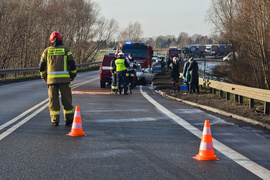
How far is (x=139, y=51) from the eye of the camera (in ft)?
111

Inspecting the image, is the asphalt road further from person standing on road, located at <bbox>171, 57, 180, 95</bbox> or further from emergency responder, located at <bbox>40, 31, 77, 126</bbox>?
person standing on road, located at <bbox>171, 57, 180, 95</bbox>

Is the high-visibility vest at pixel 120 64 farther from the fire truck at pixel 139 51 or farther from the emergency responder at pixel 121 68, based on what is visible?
the fire truck at pixel 139 51

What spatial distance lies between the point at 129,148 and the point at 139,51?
87.3 feet

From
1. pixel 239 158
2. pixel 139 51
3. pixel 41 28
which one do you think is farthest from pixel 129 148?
pixel 41 28

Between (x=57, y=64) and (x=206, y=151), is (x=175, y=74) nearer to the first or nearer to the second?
(x=57, y=64)

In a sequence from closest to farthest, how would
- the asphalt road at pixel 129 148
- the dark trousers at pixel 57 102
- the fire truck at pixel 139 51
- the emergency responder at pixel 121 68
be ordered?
the asphalt road at pixel 129 148 < the dark trousers at pixel 57 102 < the emergency responder at pixel 121 68 < the fire truck at pixel 139 51

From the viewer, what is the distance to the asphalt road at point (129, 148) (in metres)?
5.81

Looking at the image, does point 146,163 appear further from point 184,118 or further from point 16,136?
point 184,118

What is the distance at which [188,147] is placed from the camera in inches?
301

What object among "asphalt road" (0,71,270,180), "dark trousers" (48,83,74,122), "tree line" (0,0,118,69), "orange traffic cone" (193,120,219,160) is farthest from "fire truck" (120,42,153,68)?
"orange traffic cone" (193,120,219,160)

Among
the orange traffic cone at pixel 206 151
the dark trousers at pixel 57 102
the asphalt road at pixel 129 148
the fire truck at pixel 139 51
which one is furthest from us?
the fire truck at pixel 139 51

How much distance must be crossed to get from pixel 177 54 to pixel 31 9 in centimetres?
2662

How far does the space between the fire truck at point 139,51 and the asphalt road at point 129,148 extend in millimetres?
21191

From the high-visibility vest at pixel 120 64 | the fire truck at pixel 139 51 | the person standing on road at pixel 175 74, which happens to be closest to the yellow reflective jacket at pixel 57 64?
the high-visibility vest at pixel 120 64
